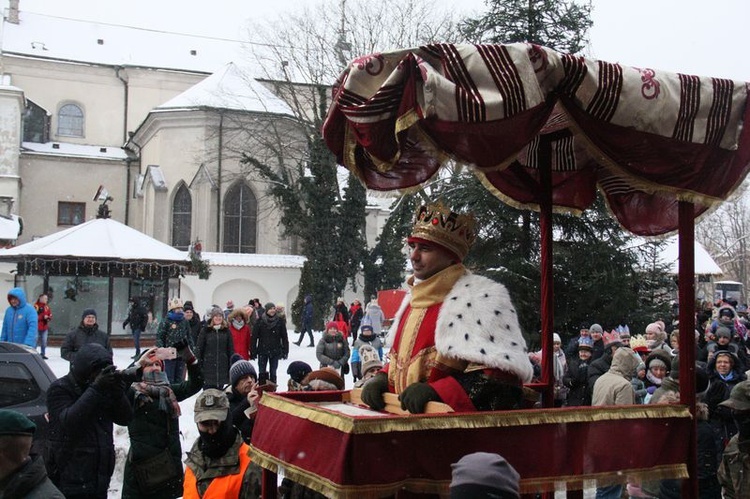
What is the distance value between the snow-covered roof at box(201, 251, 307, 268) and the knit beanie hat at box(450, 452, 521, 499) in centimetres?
3558

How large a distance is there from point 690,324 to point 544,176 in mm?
1588

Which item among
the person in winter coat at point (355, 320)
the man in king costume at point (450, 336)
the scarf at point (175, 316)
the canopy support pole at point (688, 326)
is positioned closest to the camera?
the man in king costume at point (450, 336)

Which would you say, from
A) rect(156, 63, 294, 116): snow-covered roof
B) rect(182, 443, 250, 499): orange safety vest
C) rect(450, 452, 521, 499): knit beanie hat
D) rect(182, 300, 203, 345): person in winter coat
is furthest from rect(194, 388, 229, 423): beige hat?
rect(156, 63, 294, 116): snow-covered roof

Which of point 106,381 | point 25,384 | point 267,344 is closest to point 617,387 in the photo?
point 106,381

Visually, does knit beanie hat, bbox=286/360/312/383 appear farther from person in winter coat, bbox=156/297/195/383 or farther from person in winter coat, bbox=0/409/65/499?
person in winter coat, bbox=156/297/195/383

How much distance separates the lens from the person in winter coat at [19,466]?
3.80 m

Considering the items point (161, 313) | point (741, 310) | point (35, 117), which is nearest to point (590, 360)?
point (741, 310)

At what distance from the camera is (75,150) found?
1918 inches

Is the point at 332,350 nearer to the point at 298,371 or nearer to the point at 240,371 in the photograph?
the point at 298,371

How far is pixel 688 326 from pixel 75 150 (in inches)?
1886

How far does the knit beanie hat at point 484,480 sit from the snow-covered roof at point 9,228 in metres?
39.7

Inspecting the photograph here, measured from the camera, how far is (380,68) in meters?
4.48

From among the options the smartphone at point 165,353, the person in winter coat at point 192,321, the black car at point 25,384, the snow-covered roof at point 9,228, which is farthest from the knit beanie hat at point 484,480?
the snow-covered roof at point 9,228

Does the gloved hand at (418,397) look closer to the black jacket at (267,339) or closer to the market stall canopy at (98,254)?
the black jacket at (267,339)
